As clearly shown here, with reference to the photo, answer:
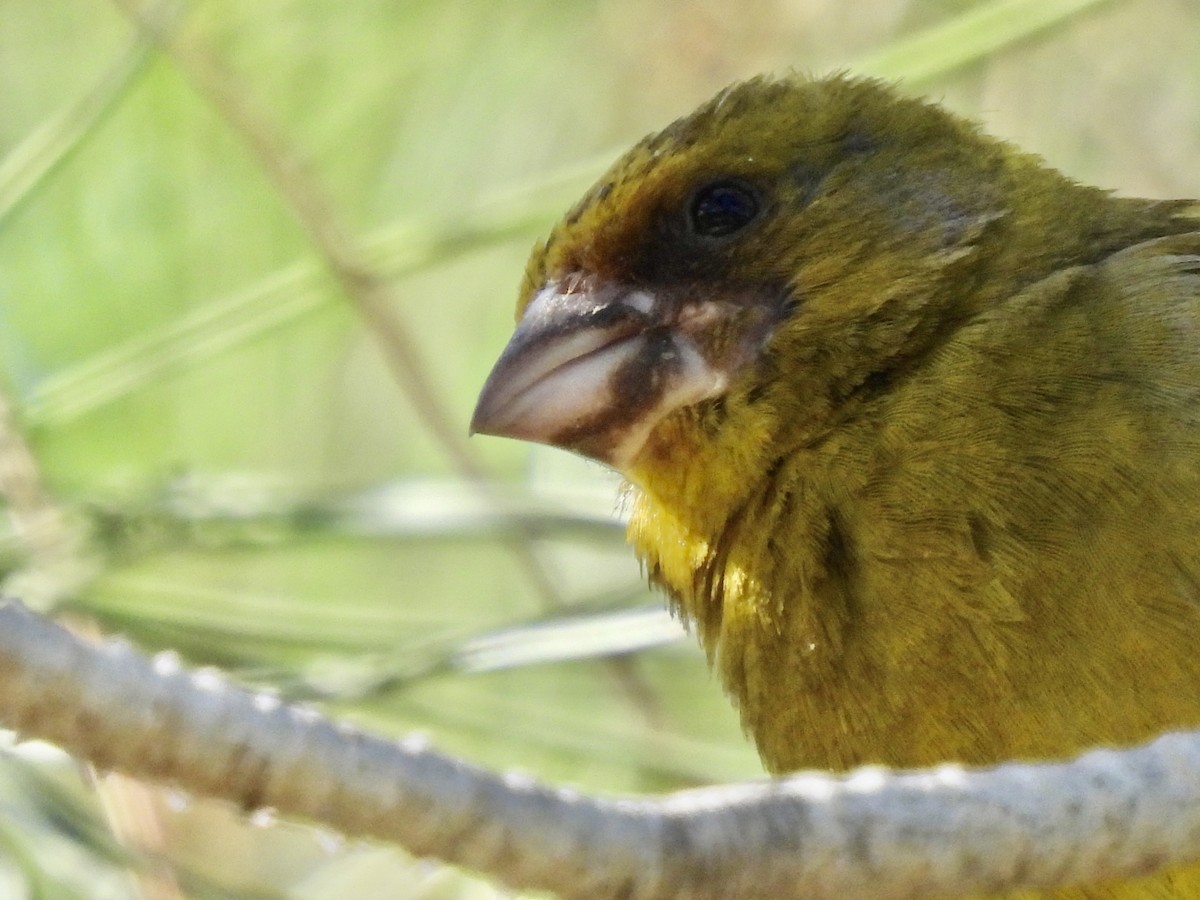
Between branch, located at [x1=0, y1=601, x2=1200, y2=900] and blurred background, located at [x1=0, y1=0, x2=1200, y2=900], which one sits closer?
branch, located at [x1=0, y1=601, x2=1200, y2=900]

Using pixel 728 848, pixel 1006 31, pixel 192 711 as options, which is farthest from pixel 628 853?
pixel 1006 31

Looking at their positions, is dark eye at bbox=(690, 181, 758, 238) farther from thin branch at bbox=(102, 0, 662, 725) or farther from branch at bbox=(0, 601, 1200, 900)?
branch at bbox=(0, 601, 1200, 900)

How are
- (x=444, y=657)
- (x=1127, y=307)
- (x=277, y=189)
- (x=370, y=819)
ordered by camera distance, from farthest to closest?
(x=277, y=189) < (x=444, y=657) < (x=1127, y=307) < (x=370, y=819)

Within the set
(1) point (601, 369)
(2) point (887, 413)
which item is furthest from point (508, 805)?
(1) point (601, 369)

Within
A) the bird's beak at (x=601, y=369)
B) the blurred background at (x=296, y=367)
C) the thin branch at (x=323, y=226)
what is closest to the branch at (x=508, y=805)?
the bird's beak at (x=601, y=369)

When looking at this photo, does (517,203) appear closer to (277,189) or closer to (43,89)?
(277,189)

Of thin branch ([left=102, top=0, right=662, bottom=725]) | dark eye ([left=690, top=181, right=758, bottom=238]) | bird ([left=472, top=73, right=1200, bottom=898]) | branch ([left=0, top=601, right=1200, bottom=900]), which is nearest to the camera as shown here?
branch ([left=0, top=601, right=1200, bottom=900])

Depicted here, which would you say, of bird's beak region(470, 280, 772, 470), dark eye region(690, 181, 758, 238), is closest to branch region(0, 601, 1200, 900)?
bird's beak region(470, 280, 772, 470)
